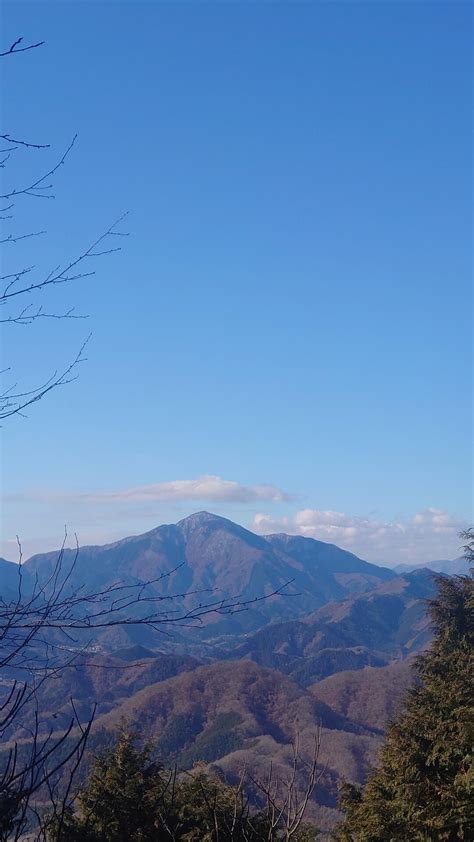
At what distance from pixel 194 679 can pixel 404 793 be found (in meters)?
106

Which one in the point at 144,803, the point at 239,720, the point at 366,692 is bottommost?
the point at 239,720

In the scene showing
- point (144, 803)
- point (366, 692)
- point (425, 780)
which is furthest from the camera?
point (366, 692)

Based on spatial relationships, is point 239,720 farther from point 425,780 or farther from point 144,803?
point 144,803

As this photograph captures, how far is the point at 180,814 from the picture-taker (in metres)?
12.6

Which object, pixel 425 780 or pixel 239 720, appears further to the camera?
pixel 239 720

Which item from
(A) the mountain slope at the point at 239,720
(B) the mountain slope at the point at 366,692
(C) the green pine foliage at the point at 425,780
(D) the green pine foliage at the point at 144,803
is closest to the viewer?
(D) the green pine foliage at the point at 144,803

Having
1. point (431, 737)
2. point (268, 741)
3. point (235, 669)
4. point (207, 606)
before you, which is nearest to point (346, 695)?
point (235, 669)

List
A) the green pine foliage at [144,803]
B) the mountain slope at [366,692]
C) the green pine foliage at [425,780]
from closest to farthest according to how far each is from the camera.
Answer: the green pine foliage at [144,803] → the green pine foliage at [425,780] → the mountain slope at [366,692]

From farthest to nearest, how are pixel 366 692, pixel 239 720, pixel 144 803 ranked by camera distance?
pixel 366 692, pixel 239 720, pixel 144 803

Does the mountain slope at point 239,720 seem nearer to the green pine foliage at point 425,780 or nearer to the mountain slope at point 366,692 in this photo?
the mountain slope at point 366,692

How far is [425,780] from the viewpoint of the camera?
1395 centimetres

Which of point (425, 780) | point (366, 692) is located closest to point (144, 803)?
point (425, 780)

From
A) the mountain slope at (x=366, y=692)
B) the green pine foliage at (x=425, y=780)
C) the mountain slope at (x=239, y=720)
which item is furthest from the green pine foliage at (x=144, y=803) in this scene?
the mountain slope at (x=366, y=692)

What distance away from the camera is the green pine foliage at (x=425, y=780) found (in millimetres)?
12523
